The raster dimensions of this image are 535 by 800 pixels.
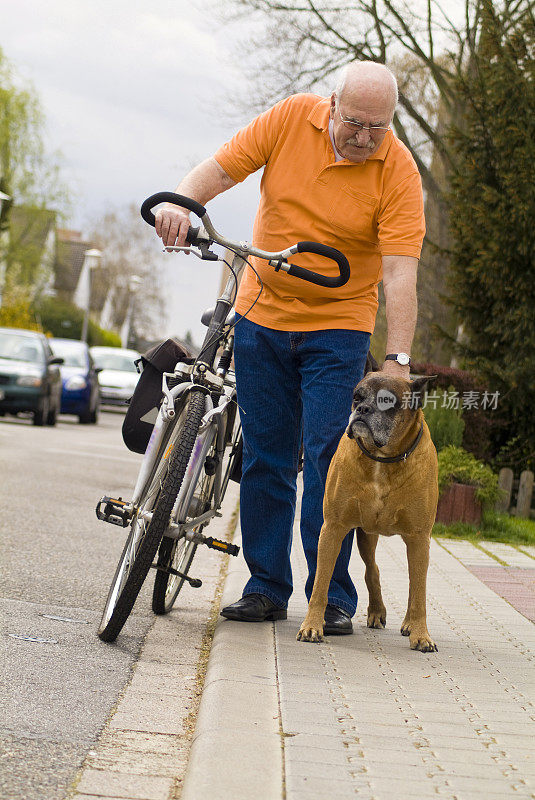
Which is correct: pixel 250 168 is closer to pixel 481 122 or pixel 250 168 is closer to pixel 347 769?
pixel 347 769

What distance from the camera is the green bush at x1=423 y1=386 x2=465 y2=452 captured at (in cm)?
1071

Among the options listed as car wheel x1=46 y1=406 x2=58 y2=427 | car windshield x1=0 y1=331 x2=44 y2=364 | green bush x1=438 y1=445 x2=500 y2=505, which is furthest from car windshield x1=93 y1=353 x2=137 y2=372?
green bush x1=438 y1=445 x2=500 y2=505

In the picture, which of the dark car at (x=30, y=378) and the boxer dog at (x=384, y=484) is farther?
the dark car at (x=30, y=378)

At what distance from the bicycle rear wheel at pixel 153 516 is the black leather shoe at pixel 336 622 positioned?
2.97 ft

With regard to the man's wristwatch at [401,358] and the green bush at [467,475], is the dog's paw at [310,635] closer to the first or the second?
the man's wristwatch at [401,358]

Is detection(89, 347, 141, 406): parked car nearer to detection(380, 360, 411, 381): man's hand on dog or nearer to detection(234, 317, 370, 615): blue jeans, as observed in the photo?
detection(234, 317, 370, 615): blue jeans

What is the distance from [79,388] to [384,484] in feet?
63.2

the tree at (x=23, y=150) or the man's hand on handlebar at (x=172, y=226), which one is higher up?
the tree at (x=23, y=150)

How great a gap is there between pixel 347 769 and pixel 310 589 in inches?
85.5

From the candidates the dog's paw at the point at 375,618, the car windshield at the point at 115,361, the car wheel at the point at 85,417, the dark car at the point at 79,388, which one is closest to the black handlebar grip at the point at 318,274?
the dog's paw at the point at 375,618

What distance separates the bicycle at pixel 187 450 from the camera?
4418mm

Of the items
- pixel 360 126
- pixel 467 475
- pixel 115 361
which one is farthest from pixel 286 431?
pixel 115 361

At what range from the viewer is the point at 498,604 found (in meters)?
6.12

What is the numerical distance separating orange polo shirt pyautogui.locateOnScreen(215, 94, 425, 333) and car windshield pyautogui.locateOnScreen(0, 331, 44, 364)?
52.6 ft
